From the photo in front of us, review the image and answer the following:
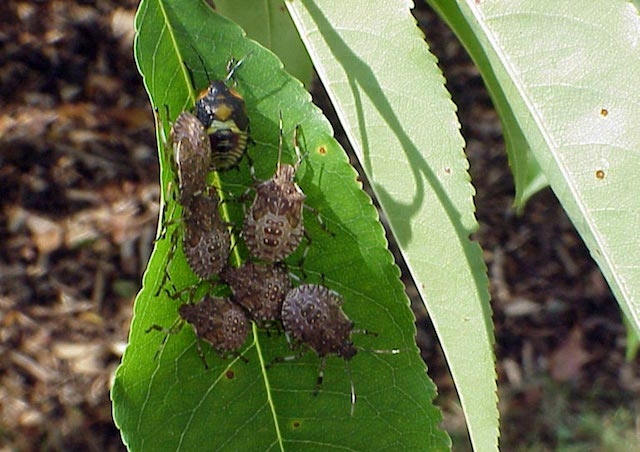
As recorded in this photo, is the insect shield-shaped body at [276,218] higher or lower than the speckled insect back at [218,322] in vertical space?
higher

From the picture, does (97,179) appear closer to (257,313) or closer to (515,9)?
(257,313)

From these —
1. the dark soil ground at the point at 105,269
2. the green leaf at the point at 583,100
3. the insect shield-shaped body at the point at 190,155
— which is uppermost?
the green leaf at the point at 583,100

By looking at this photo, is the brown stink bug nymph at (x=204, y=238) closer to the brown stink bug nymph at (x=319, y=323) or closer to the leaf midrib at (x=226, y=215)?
the leaf midrib at (x=226, y=215)

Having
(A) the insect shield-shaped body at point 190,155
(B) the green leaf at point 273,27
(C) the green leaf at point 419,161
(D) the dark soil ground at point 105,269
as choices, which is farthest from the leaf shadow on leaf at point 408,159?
(D) the dark soil ground at point 105,269

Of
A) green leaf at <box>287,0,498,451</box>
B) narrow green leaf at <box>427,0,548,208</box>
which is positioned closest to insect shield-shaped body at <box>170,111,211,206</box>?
green leaf at <box>287,0,498,451</box>

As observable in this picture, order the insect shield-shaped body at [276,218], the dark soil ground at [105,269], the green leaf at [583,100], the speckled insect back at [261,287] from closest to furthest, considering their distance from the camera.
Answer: the green leaf at [583,100] → the insect shield-shaped body at [276,218] → the speckled insect back at [261,287] → the dark soil ground at [105,269]

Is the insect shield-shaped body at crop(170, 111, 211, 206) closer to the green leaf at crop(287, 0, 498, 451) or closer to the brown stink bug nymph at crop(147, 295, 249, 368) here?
the brown stink bug nymph at crop(147, 295, 249, 368)
